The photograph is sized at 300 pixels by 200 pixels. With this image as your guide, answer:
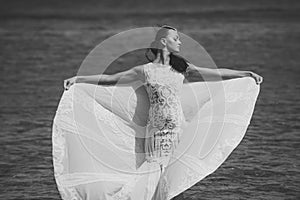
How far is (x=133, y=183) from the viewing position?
25.8 ft

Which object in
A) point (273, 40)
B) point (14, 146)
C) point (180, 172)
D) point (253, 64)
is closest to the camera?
point (180, 172)

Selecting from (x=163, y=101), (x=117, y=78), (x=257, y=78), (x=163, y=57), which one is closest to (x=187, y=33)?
(x=257, y=78)

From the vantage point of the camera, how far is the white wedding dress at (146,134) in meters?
7.76

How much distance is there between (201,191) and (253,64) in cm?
1006

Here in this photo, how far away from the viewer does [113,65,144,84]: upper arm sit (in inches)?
323

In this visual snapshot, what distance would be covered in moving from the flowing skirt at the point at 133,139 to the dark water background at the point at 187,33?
1.40 metres

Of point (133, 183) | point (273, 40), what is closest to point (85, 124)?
point (133, 183)

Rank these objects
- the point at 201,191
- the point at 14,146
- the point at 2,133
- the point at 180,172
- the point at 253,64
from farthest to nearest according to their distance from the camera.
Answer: the point at 253,64 < the point at 2,133 < the point at 14,146 < the point at 201,191 < the point at 180,172

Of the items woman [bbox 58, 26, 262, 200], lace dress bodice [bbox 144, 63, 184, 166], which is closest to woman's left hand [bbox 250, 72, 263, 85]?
woman [bbox 58, 26, 262, 200]

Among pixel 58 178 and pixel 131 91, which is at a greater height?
pixel 131 91

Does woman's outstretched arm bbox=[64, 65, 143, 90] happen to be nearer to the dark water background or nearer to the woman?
the woman

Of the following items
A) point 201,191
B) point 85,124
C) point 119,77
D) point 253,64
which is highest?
point 253,64

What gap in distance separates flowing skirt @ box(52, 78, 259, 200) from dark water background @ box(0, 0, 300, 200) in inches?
55.0

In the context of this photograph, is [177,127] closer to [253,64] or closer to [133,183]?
[133,183]
